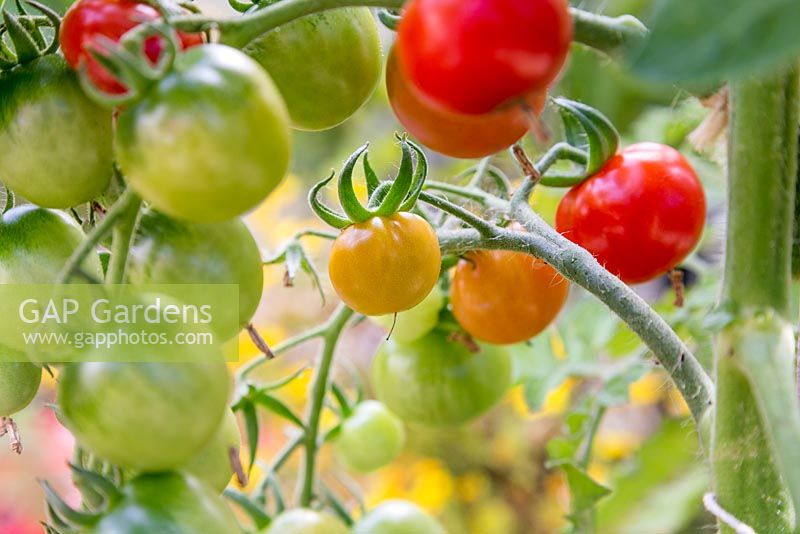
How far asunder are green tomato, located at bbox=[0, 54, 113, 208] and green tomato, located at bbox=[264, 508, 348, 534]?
0.87 feet

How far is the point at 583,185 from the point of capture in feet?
1.77

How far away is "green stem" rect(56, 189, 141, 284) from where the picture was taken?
0.28 meters

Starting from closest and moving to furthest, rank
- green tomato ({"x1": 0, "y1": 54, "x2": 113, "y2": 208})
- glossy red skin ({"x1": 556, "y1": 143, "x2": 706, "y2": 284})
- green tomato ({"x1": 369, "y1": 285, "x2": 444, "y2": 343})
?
1. green tomato ({"x1": 0, "y1": 54, "x2": 113, "y2": 208})
2. glossy red skin ({"x1": 556, "y1": 143, "x2": 706, "y2": 284})
3. green tomato ({"x1": 369, "y1": 285, "x2": 444, "y2": 343})

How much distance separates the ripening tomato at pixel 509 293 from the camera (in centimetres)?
53

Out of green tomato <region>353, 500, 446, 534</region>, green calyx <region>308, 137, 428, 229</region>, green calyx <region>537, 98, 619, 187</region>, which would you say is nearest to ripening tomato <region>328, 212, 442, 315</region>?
green calyx <region>308, 137, 428, 229</region>

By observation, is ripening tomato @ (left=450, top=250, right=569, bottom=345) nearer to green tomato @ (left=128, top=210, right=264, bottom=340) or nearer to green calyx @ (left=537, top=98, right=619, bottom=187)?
green calyx @ (left=537, top=98, right=619, bottom=187)

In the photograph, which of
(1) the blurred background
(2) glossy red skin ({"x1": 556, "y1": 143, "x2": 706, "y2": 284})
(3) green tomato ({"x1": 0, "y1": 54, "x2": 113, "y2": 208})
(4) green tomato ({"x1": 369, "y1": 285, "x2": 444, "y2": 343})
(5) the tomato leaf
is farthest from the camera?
(1) the blurred background

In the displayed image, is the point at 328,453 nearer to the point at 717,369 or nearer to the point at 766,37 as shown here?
the point at 717,369

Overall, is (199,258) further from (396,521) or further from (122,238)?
(396,521)

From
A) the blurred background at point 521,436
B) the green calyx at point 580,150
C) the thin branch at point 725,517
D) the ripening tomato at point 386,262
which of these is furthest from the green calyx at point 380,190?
the blurred background at point 521,436

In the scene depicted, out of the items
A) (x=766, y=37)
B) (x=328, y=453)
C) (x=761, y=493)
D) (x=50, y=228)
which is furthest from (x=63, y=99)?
(x=328, y=453)

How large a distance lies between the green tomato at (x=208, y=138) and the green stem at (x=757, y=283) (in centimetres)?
23

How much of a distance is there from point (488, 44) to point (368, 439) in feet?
1.52

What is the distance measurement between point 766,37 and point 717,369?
22cm
